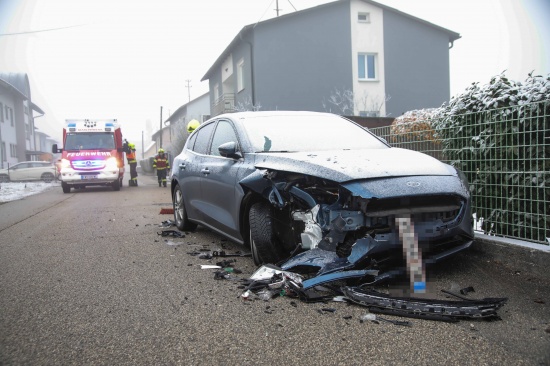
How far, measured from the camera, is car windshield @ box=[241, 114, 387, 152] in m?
4.57

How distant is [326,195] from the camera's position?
3643mm

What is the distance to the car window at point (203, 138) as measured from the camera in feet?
19.3

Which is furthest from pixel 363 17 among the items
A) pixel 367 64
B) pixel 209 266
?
pixel 209 266

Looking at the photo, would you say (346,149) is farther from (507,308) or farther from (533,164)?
(507,308)

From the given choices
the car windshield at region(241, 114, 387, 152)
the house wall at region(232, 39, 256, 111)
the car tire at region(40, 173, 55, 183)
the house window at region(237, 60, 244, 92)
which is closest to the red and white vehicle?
the house wall at region(232, 39, 256, 111)

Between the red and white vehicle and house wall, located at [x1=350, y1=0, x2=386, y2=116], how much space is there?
41.6 ft

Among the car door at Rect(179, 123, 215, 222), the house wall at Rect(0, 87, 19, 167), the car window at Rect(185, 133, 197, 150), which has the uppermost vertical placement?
the house wall at Rect(0, 87, 19, 167)

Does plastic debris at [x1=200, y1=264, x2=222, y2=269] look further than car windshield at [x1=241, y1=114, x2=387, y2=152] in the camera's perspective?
No

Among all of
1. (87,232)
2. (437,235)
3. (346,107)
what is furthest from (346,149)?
(346,107)

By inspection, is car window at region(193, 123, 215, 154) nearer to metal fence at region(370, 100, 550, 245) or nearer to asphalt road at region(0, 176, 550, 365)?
asphalt road at region(0, 176, 550, 365)

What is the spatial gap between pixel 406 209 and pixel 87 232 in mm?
5157

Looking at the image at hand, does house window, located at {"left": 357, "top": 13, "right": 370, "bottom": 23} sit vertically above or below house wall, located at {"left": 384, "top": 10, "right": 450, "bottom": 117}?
above

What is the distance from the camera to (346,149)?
4484 millimetres

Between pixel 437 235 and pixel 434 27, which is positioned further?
pixel 434 27
